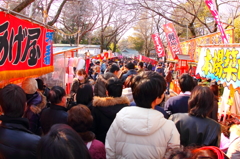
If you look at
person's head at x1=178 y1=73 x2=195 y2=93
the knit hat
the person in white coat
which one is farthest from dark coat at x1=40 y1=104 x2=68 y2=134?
person's head at x1=178 y1=73 x2=195 y2=93

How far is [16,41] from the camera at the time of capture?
303cm

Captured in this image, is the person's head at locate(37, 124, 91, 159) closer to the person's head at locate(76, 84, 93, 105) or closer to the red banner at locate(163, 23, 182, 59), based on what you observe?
the person's head at locate(76, 84, 93, 105)

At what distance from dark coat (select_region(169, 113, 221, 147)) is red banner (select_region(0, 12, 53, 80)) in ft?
7.43

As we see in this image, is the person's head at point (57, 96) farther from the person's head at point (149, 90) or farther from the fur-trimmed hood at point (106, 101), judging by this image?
the person's head at point (149, 90)

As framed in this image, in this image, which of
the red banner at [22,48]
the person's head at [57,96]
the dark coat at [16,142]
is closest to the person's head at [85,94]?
the person's head at [57,96]

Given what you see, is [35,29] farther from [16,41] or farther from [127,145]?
[127,145]

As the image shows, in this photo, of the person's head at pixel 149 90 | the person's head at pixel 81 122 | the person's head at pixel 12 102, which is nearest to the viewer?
the person's head at pixel 149 90

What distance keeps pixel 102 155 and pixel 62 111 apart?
1041 mm

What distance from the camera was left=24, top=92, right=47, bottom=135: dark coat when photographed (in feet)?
10.8

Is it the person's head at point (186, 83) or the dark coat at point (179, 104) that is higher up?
the person's head at point (186, 83)

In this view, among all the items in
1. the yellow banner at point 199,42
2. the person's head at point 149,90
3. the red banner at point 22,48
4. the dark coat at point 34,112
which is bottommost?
the dark coat at point 34,112

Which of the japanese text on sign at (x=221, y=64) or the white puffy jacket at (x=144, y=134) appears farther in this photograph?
the japanese text on sign at (x=221, y=64)

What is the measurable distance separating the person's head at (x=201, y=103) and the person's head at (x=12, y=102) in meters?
1.78

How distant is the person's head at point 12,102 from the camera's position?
80.0 inches
